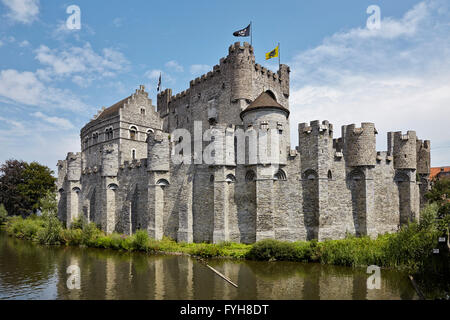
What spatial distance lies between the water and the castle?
396 centimetres

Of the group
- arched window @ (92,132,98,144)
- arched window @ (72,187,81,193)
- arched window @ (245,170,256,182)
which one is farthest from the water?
arched window @ (92,132,98,144)

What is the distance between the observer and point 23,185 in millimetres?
43969

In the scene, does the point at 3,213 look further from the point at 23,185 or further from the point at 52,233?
the point at 52,233

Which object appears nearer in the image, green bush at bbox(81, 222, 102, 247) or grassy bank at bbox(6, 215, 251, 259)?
grassy bank at bbox(6, 215, 251, 259)

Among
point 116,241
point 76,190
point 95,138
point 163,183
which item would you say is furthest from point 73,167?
point 163,183

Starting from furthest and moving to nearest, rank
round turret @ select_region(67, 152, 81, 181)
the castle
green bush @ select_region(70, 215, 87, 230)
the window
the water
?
round turret @ select_region(67, 152, 81, 181) < green bush @ select_region(70, 215, 87, 230) < the window < the castle < the water

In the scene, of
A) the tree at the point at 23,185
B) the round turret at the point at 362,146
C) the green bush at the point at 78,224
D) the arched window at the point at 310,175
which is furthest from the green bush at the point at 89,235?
the round turret at the point at 362,146

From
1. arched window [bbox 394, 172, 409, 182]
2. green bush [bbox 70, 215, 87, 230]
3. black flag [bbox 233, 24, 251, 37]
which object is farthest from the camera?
green bush [bbox 70, 215, 87, 230]

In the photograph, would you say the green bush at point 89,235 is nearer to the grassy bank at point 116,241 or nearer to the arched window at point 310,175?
the grassy bank at point 116,241

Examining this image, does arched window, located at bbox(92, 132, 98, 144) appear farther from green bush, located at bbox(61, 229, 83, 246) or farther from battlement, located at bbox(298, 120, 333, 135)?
battlement, located at bbox(298, 120, 333, 135)

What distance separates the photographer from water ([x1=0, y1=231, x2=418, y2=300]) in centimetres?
1278

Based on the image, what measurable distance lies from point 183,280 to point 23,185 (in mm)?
40129

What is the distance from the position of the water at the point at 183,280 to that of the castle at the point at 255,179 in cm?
396

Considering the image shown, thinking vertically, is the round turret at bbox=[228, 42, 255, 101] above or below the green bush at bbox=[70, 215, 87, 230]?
above
